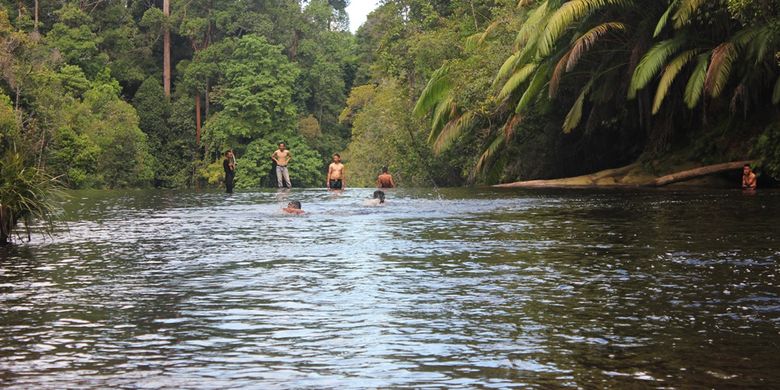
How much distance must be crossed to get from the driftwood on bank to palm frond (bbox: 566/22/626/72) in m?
4.62

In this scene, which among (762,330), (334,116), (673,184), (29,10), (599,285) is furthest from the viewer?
(334,116)

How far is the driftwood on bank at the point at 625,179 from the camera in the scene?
31.4 meters

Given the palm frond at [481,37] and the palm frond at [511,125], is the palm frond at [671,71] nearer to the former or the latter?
the palm frond at [511,125]

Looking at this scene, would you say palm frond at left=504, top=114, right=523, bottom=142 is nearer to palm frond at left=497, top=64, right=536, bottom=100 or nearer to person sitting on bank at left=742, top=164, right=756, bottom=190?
palm frond at left=497, top=64, right=536, bottom=100

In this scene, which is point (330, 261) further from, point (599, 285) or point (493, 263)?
point (599, 285)

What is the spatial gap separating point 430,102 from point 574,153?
635 cm

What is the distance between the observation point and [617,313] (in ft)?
27.7

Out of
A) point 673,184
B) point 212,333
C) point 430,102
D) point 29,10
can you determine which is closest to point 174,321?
point 212,333

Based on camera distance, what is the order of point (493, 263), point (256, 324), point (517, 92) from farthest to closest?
point (517, 92), point (493, 263), point (256, 324)

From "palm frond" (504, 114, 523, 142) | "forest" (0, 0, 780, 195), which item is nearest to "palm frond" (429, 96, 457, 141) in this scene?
"forest" (0, 0, 780, 195)

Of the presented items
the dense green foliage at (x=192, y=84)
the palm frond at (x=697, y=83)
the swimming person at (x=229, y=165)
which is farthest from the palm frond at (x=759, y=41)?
the dense green foliage at (x=192, y=84)

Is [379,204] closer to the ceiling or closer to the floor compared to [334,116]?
closer to the floor

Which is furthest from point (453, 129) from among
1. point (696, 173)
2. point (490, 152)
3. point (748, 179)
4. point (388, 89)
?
point (388, 89)

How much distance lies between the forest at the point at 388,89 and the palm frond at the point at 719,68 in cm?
5
